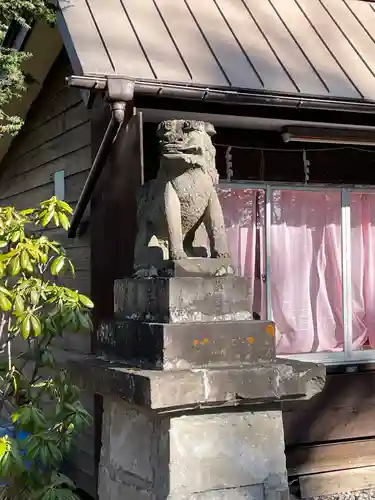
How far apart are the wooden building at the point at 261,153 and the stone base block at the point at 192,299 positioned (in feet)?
6.36

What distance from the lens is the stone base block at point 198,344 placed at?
2906 millimetres

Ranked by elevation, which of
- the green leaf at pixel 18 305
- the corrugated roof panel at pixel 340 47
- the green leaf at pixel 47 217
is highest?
the corrugated roof panel at pixel 340 47

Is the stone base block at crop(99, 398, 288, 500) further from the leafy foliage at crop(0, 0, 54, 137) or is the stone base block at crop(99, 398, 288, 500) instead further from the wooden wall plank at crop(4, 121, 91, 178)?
the wooden wall plank at crop(4, 121, 91, 178)

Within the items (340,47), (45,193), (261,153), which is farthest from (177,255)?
(45,193)

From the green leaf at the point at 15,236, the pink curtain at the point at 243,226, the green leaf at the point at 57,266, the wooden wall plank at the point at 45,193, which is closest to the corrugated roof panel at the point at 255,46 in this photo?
the pink curtain at the point at 243,226

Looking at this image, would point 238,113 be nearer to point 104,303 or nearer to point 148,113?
point 148,113

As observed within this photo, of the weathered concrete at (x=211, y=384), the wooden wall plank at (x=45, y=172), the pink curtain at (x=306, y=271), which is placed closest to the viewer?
the weathered concrete at (x=211, y=384)

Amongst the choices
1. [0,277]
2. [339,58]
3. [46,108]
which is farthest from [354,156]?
[0,277]

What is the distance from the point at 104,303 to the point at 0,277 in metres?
1.70

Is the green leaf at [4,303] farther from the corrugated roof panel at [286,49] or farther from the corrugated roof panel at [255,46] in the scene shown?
the corrugated roof panel at [286,49]

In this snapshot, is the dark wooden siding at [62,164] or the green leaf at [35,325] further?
the dark wooden siding at [62,164]

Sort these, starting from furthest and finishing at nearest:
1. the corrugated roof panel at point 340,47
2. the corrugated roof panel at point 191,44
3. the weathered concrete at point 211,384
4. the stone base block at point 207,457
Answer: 1. the corrugated roof panel at point 340,47
2. the corrugated roof panel at point 191,44
3. the stone base block at point 207,457
4. the weathered concrete at point 211,384

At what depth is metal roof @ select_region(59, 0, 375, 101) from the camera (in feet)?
16.7

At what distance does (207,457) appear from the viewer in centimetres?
291
